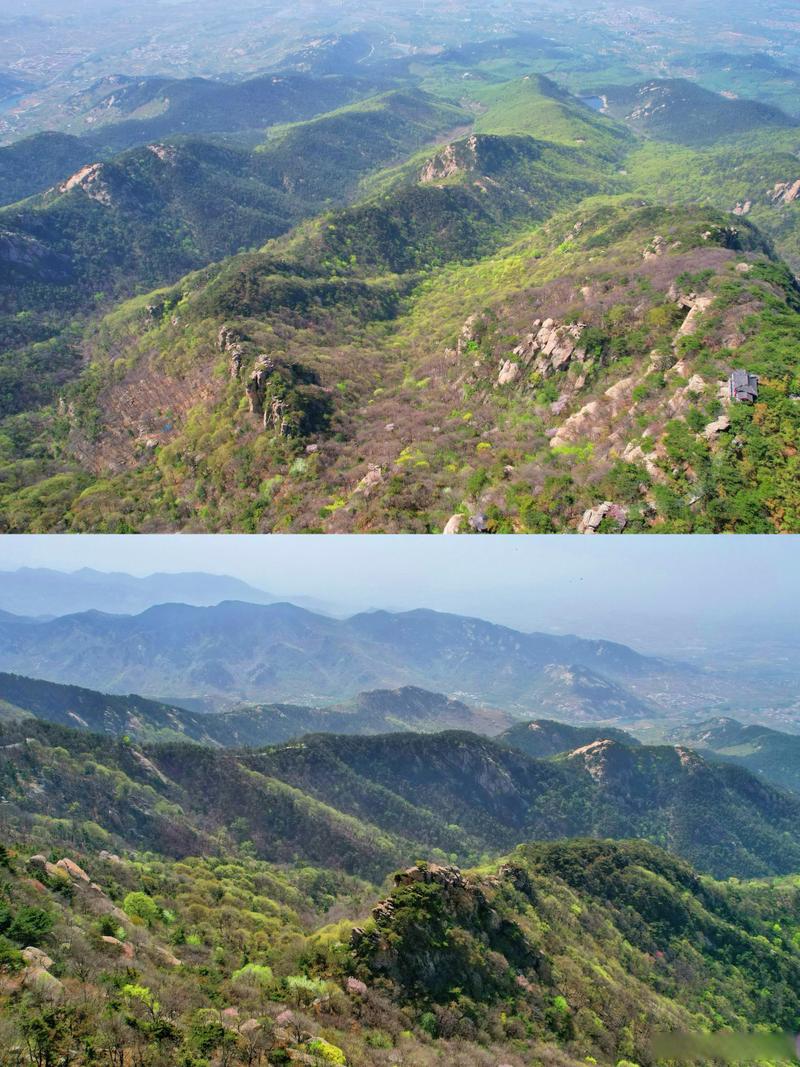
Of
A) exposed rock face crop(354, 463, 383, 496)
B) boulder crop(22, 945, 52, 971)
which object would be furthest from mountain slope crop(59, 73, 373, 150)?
boulder crop(22, 945, 52, 971)

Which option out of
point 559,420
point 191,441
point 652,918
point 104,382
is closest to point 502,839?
point 652,918

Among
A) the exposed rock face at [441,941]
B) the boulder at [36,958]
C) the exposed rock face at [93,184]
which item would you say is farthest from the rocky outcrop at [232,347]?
the exposed rock face at [93,184]

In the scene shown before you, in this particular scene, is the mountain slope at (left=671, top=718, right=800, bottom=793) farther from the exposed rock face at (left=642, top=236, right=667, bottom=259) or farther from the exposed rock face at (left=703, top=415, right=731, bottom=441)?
the exposed rock face at (left=642, top=236, right=667, bottom=259)

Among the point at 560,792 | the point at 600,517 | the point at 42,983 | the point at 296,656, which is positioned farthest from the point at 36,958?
the point at 296,656

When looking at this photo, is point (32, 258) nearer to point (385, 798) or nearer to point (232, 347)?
Result: point (232, 347)

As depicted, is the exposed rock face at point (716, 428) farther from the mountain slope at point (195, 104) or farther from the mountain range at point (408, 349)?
the mountain slope at point (195, 104)
